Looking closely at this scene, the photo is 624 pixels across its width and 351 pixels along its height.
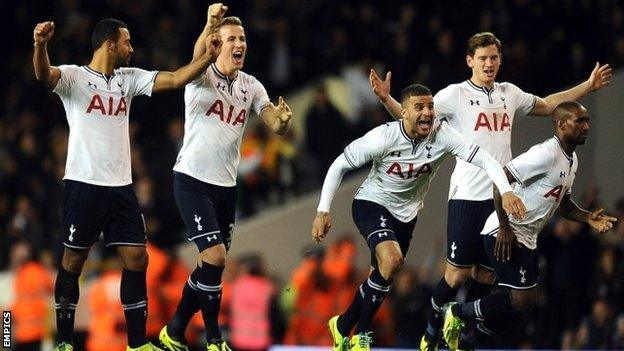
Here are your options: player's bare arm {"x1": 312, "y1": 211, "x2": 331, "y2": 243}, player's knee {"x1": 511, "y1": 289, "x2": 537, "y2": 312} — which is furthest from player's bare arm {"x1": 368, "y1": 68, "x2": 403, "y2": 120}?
player's knee {"x1": 511, "y1": 289, "x2": 537, "y2": 312}

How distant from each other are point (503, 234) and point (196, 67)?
274 cm

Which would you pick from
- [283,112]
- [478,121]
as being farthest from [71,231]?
[478,121]

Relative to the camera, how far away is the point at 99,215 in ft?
39.4

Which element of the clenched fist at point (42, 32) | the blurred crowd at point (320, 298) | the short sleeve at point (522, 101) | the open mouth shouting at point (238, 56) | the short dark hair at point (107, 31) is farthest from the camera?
the blurred crowd at point (320, 298)

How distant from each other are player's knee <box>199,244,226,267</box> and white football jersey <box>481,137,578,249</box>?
7.09 ft

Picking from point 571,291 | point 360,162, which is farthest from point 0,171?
point 360,162

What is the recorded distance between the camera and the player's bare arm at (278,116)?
12.3 meters

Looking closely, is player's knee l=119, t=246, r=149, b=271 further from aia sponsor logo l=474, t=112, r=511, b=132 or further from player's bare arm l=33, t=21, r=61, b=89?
aia sponsor logo l=474, t=112, r=511, b=132

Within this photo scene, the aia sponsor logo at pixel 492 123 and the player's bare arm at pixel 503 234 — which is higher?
the aia sponsor logo at pixel 492 123

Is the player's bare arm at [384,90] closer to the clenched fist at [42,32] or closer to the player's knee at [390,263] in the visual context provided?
the player's knee at [390,263]

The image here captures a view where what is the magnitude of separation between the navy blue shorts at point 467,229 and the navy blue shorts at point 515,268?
0.22 metres

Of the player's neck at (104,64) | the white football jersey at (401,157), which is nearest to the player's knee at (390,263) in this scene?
the white football jersey at (401,157)

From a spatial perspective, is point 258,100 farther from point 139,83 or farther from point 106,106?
point 106,106

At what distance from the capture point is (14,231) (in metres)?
19.8
